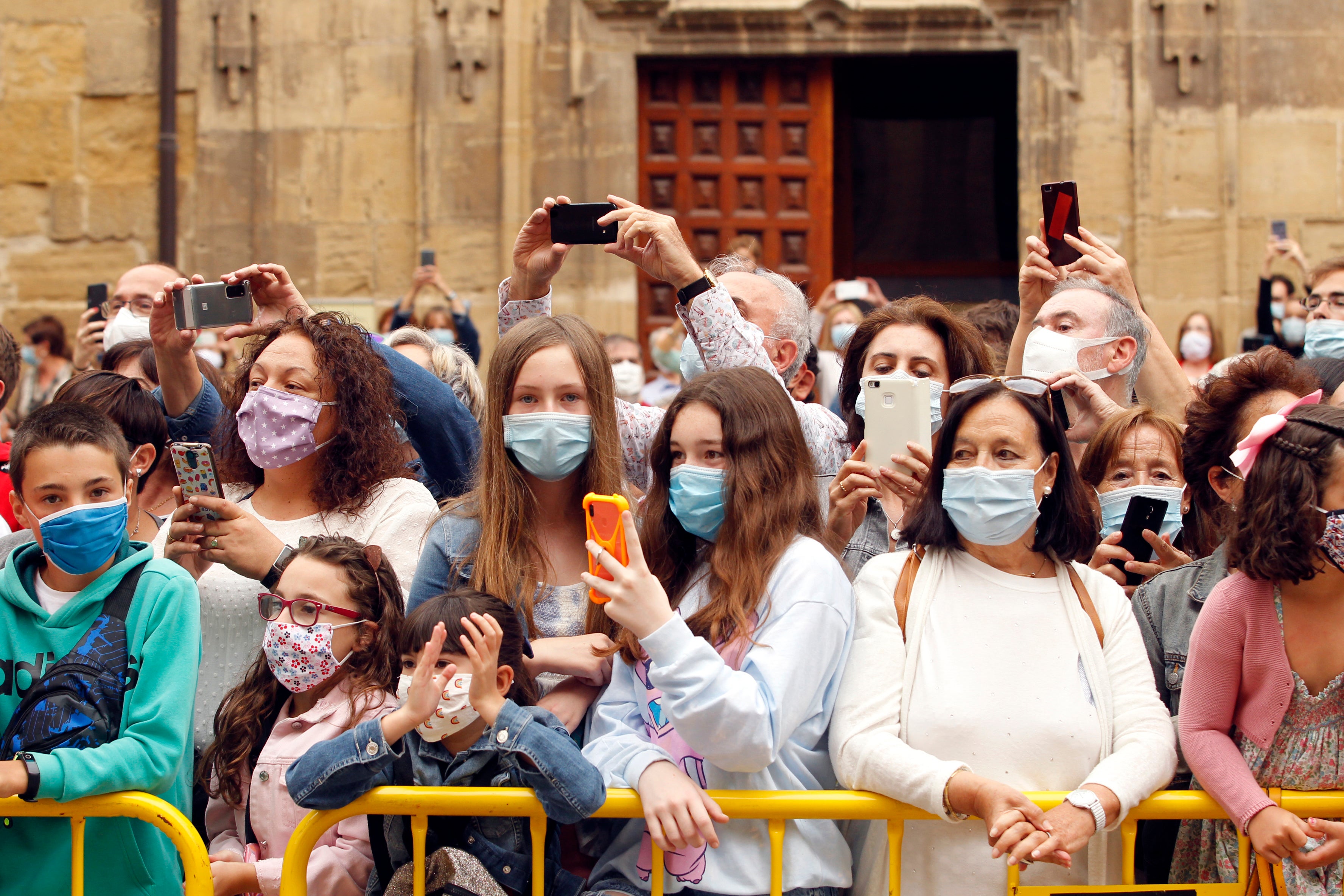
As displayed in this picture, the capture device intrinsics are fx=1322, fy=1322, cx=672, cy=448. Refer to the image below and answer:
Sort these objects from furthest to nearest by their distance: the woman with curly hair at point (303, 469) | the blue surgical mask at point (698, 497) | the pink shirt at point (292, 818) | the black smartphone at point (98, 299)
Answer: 1. the black smartphone at point (98, 299)
2. the woman with curly hair at point (303, 469)
3. the blue surgical mask at point (698, 497)
4. the pink shirt at point (292, 818)

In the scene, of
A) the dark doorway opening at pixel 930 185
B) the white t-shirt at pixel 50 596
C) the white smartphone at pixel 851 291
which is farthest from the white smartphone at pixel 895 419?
the dark doorway opening at pixel 930 185

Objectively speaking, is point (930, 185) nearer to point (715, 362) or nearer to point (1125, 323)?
point (1125, 323)

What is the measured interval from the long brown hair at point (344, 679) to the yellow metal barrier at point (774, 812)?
16.9 inches

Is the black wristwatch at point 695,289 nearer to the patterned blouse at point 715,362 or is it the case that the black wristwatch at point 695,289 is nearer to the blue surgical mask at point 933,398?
the patterned blouse at point 715,362

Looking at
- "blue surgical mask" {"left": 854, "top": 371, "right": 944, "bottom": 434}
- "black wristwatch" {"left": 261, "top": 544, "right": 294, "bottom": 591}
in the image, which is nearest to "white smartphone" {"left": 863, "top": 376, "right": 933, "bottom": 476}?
"blue surgical mask" {"left": 854, "top": 371, "right": 944, "bottom": 434}

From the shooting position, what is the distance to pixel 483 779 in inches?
118

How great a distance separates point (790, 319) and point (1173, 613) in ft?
5.65

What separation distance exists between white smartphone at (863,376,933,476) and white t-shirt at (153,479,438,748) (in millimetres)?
1258

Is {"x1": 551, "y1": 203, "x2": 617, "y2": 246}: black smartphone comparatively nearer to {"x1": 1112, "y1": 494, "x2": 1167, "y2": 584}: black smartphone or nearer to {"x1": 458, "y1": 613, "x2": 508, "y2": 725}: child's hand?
{"x1": 458, "y1": 613, "x2": 508, "y2": 725}: child's hand

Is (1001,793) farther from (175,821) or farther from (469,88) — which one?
(469,88)

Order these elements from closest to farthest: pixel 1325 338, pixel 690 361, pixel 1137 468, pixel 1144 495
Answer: pixel 1144 495 < pixel 1137 468 < pixel 690 361 < pixel 1325 338

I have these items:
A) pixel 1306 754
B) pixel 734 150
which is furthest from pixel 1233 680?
pixel 734 150

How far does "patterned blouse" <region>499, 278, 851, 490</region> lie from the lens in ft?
12.6

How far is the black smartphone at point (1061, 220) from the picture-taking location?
14.7 ft
